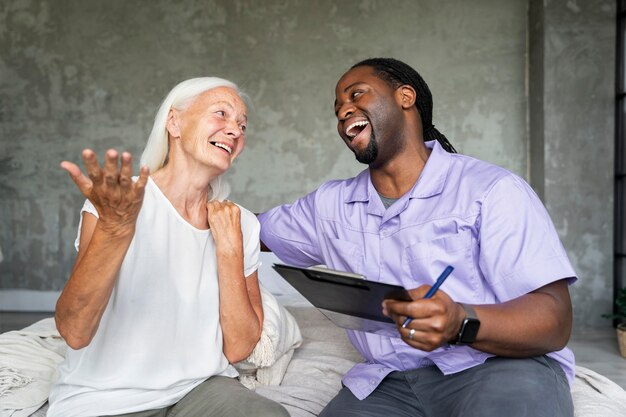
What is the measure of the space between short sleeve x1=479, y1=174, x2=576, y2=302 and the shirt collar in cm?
20

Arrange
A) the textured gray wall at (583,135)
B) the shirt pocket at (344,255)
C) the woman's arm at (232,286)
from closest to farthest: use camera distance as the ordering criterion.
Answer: the woman's arm at (232,286) → the shirt pocket at (344,255) → the textured gray wall at (583,135)

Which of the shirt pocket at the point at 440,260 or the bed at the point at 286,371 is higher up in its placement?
the shirt pocket at the point at 440,260

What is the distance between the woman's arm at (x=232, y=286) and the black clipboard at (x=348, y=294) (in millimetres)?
251

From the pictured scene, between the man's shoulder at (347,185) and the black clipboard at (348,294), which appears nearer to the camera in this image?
the black clipboard at (348,294)

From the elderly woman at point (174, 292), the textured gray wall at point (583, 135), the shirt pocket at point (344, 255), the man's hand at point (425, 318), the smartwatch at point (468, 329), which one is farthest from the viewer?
the textured gray wall at point (583, 135)

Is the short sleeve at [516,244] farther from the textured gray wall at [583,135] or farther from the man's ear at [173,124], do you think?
the textured gray wall at [583,135]

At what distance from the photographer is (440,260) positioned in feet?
6.40

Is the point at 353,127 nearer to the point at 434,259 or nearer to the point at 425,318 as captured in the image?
the point at 434,259

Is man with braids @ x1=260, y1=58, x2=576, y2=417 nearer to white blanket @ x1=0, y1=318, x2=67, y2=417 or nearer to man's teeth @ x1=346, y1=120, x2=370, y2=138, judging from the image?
man's teeth @ x1=346, y1=120, x2=370, y2=138

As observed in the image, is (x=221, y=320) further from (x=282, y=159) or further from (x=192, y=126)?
(x=282, y=159)

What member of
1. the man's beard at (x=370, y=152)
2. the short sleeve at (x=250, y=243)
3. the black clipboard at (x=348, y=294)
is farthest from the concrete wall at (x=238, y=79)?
the black clipboard at (x=348, y=294)

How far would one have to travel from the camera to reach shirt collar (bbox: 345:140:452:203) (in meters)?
2.05

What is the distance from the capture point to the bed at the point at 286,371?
201 cm

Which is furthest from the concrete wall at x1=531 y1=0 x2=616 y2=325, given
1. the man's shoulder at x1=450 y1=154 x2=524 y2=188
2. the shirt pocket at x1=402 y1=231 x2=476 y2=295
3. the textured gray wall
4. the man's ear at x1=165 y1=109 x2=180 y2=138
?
the man's ear at x1=165 y1=109 x2=180 y2=138
